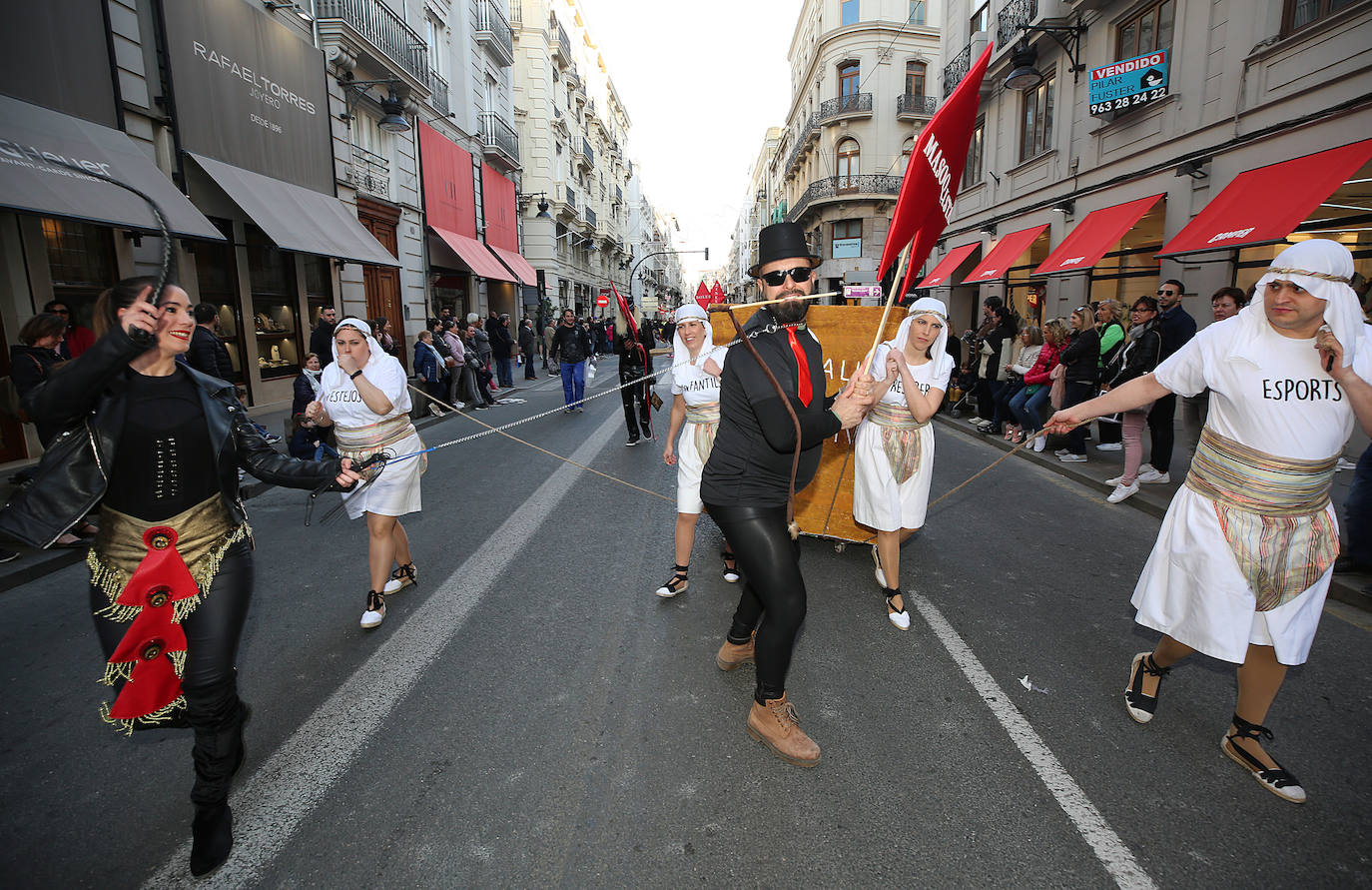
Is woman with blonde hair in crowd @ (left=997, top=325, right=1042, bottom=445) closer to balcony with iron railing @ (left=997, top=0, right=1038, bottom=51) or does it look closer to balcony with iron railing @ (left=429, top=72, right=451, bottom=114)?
balcony with iron railing @ (left=997, top=0, right=1038, bottom=51)

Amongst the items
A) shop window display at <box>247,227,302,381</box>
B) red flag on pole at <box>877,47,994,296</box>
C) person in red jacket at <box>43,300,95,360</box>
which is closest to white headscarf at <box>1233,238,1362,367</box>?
red flag on pole at <box>877,47,994,296</box>

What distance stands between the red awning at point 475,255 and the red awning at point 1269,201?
19.6 metres

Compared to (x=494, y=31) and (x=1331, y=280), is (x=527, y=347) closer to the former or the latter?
(x=494, y=31)

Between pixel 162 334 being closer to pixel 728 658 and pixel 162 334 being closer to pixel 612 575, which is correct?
pixel 728 658

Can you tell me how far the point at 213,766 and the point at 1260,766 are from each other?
156 inches

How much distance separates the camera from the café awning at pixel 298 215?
39.7 feet

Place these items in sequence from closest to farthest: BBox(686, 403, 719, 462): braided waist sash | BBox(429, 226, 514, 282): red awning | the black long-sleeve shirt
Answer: the black long-sleeve shirt, BBox(686, 403, 719, 462): braided waist sash, BBox(429, 226, 514, 282): red awning

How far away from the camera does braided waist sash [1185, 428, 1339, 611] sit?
264 centimetres

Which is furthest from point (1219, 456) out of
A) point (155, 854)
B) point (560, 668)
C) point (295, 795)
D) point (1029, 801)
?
point (155, 854)

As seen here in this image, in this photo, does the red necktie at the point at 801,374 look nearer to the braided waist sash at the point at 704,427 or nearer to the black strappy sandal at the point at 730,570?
the braided waist sash at the point at 704,427

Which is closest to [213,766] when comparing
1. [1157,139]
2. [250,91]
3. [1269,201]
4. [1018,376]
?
[1018,376]

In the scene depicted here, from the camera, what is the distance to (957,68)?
2038 cm

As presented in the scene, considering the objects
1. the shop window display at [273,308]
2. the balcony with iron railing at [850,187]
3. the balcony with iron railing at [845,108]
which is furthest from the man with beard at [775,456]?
the balcony with iron railing at [845,108]

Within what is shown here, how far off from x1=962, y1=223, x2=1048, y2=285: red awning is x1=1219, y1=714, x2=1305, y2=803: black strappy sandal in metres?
15.5
